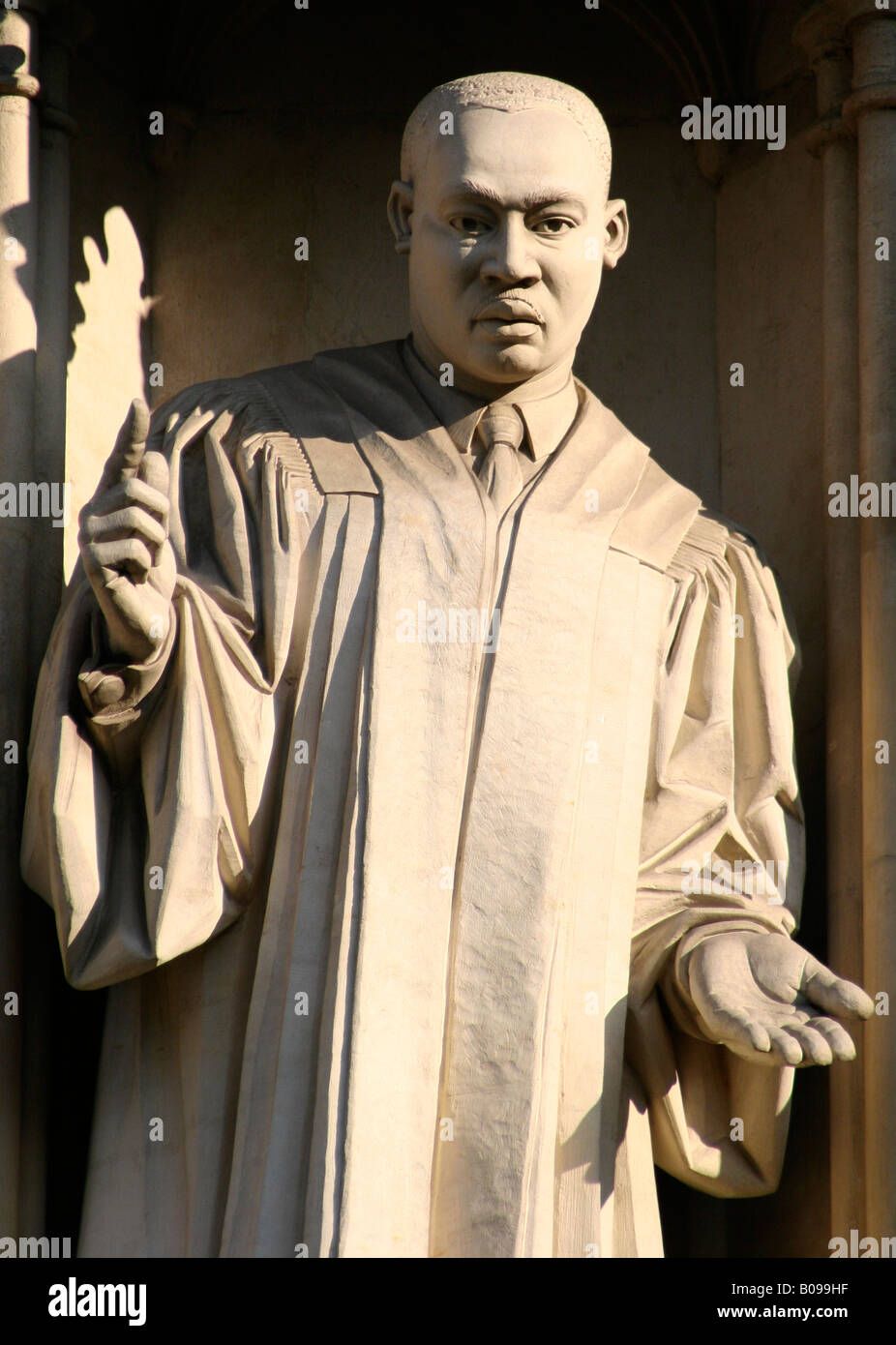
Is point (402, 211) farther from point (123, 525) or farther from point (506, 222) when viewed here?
point (123, 525)

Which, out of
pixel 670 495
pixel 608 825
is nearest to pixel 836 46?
pixel 670 495

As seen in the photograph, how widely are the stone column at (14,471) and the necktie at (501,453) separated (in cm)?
86

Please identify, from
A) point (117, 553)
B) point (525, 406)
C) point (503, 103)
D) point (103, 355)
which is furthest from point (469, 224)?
point (103, 355)

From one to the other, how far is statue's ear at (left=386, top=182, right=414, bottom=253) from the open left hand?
1.45 metres

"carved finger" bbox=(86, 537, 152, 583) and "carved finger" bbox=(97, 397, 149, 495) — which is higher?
"carved finger" bbox=(97, 397, 149, 495)

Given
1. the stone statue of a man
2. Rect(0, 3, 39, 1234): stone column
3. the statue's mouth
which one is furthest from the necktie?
Rect(0, 3, 39, 1234): stone column

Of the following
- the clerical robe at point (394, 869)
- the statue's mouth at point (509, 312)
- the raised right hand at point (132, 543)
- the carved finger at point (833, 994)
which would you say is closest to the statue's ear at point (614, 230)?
the statue's mouth at point (509, 312)

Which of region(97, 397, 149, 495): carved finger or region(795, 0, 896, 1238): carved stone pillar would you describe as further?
region(795, 0, 896, 1238): carved stone pillar

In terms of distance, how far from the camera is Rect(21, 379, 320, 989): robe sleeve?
546 centimetres

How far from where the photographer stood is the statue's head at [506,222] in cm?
575

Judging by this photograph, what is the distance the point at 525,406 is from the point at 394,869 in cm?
100

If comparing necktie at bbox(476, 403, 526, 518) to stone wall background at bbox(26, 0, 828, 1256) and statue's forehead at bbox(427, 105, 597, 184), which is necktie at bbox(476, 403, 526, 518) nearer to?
statue's forehead at bbox(427, 105, 597, 184)

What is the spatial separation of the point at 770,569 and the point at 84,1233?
182cm

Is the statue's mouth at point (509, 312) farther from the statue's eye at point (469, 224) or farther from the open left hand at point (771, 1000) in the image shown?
the open left hand at point (771, 1000)
